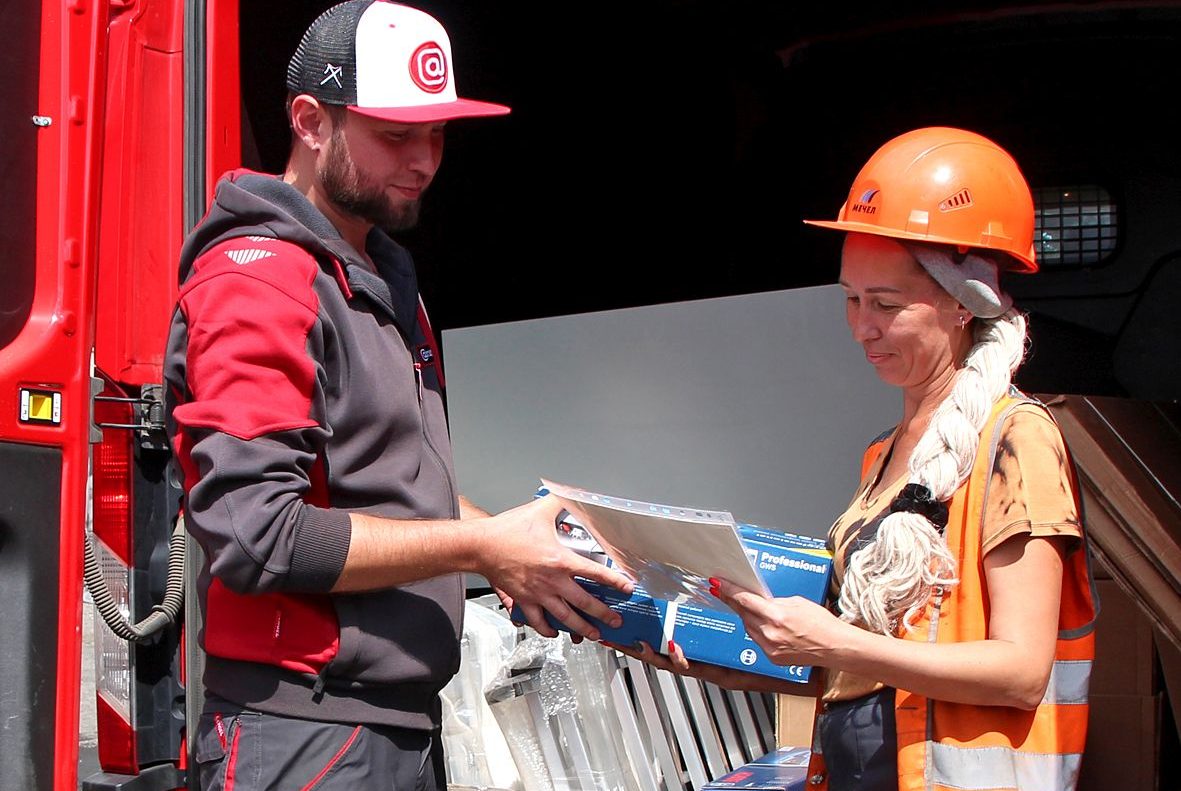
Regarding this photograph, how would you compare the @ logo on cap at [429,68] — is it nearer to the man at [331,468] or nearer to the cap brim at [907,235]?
the man at [331,468]

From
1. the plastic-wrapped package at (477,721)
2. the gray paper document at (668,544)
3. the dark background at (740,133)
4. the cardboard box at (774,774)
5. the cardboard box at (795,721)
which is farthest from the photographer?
the dark background at (740,133)

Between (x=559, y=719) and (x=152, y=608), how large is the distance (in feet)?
4.29

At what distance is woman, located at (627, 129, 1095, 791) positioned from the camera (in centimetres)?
161

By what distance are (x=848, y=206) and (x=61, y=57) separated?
4.19 ft

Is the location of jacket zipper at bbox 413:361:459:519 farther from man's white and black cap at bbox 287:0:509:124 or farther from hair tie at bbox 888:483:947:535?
hair tie at bbox 888:483:947:535

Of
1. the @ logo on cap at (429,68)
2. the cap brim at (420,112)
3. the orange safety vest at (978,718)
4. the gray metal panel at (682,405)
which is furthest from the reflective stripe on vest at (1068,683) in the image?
the gray metal panel at (682,405)

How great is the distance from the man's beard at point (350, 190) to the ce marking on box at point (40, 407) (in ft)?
1.76

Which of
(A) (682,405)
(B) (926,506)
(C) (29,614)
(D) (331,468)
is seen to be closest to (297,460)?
(D) (331,468)

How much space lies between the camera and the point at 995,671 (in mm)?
1585

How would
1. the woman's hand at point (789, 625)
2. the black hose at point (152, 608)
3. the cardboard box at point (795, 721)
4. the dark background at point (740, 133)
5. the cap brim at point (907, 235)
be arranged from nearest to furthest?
1. the woman's hand at point (789, 625)
2. the cap brim at point (907, 235)
3. the black hose at point (152, 608)
4. the cardboard box at point (795, 721)
5. the dark background at point (740, 133)

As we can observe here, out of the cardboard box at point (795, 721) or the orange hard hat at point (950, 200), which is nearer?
the orange hard hat at point (950, 200)

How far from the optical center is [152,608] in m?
2.19

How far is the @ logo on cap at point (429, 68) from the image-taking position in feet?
6.29

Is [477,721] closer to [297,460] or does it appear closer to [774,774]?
[774,774]
